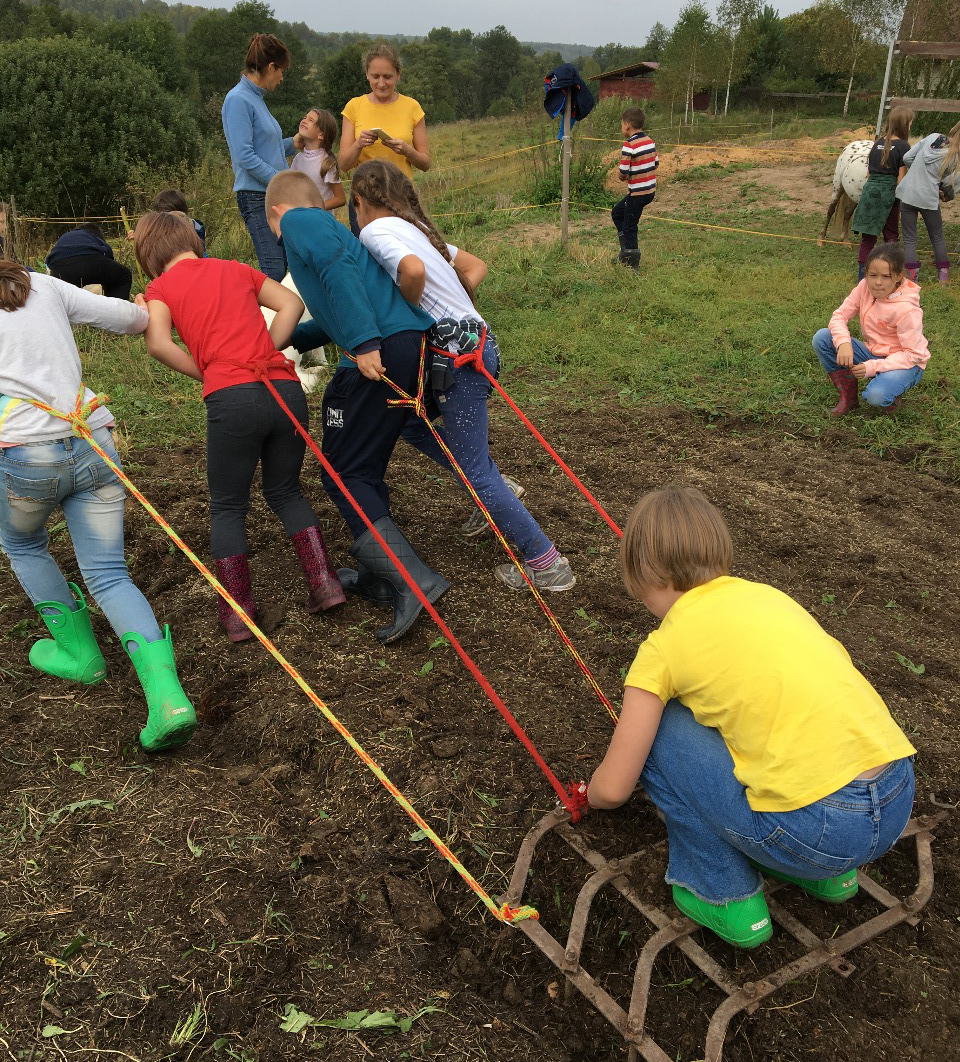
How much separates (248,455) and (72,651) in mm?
995

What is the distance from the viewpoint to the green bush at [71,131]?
42.5 ft

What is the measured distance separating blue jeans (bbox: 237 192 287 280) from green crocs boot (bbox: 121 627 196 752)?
4.11 metres

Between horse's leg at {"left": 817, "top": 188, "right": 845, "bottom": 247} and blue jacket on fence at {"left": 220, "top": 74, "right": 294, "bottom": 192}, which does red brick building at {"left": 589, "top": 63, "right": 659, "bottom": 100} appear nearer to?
horse's leg at {"left": 817, "top": 188, "right": 845, "bottom": 247}

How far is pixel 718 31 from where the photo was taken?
43438mm

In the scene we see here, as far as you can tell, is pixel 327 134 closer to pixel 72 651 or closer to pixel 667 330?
pixel 667 330

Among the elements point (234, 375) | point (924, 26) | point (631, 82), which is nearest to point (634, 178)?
point (924, 26)

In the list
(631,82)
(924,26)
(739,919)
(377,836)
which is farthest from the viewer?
(631,82)

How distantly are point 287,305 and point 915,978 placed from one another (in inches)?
118

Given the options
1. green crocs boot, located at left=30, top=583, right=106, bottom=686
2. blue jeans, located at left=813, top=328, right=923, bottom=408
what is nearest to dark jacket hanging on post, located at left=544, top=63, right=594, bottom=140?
blue jeans, located at left=813, top=328, right=923, bottom=408

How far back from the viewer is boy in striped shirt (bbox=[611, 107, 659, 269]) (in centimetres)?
909

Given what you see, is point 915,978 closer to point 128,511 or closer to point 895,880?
point 895,880

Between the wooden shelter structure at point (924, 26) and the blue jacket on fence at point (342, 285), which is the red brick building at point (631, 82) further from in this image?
the blue jacket on fence at point (342, 285)

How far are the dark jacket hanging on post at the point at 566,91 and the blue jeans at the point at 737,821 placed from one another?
921 cm

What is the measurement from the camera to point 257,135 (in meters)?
6.20
